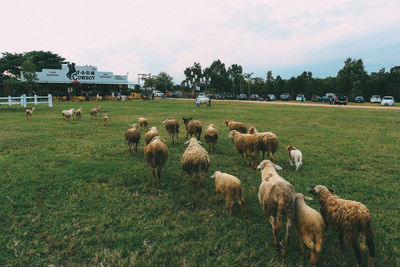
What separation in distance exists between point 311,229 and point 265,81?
88230 mm

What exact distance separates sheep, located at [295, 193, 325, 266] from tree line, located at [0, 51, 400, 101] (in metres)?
43.2

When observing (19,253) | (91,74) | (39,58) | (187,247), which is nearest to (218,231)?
(187,247)

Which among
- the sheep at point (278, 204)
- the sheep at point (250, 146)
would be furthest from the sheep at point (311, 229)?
the sheep at point (250, 146)

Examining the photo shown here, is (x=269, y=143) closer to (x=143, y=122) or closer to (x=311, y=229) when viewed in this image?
(x=311, y=229)

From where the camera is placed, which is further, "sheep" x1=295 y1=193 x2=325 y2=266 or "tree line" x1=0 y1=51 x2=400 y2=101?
"tree line" x1=0 y1=51 x2=400 y2=101

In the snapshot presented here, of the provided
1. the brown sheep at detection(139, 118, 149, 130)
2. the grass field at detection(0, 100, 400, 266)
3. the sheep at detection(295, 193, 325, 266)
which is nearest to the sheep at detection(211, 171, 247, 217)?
the grass field at detection(0, 100, 400, 266)

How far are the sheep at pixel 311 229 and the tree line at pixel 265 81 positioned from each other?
142 feet

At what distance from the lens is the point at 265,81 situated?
278 feet

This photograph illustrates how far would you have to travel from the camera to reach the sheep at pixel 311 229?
2720 millimetres

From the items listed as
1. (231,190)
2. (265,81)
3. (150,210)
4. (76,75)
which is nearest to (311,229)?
(231,190)

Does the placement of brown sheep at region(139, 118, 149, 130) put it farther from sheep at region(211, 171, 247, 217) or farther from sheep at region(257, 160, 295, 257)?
sheep at region(257, 160, 295, 257)

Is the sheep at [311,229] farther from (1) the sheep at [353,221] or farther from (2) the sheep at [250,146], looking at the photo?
(2) the sheep at [250,146]

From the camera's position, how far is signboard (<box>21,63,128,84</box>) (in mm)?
40528

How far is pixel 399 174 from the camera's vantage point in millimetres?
5934
